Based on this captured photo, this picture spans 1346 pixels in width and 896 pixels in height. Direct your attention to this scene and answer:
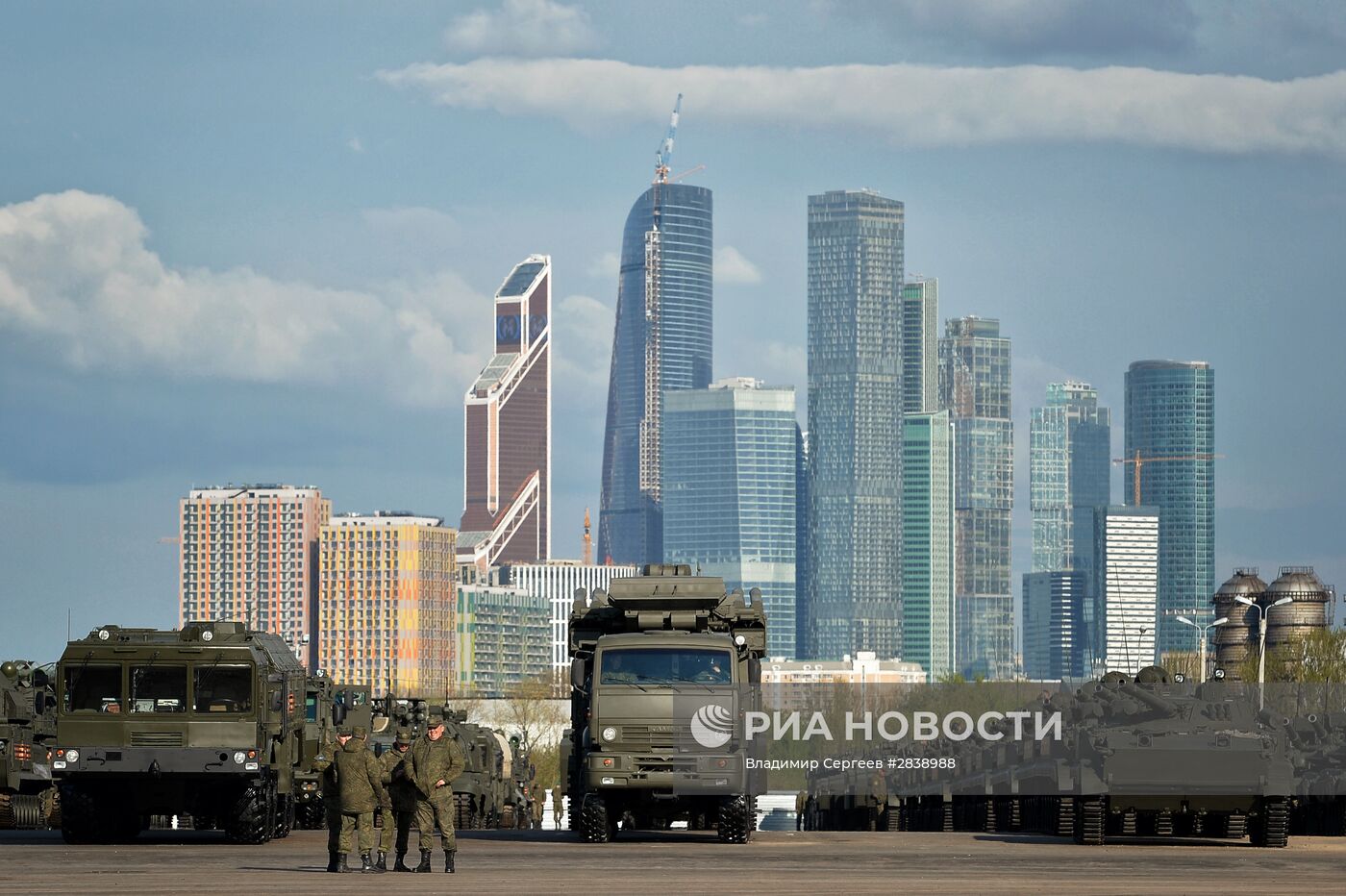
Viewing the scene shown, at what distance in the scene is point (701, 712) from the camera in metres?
39.3

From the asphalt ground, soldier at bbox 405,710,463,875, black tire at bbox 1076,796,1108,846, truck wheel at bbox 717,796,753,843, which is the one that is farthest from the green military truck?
black tire at bbox 1076,796,1108,846

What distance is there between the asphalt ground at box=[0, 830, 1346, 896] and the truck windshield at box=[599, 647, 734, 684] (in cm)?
259

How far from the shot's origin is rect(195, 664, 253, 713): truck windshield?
3872cm

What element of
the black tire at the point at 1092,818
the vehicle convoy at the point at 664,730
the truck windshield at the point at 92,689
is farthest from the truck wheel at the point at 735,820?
the truck windshield at the point at 92,689

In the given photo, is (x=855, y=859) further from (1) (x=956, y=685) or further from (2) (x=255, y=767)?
(1) (x=956, y=685)

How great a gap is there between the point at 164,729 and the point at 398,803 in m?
6.21

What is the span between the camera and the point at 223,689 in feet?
127

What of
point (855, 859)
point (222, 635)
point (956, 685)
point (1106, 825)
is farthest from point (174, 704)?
point (956, 685)

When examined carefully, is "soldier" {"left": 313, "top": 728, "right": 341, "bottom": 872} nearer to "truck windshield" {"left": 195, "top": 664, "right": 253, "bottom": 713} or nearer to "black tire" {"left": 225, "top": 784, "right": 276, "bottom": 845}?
"truck windshield" {"left": 195, "top": 664, "right": 253, "bottom": 713}

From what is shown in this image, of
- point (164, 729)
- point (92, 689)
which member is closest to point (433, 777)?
point (164, 729)

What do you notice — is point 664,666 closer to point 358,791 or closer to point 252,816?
point 252,816

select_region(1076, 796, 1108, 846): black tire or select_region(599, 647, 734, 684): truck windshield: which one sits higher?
select_region(599, 647, 734, 684): truck windshield

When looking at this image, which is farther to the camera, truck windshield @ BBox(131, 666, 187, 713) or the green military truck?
truck windshield @ BBox(131, 666, 187, 713)

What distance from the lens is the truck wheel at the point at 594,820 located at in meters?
40.1
